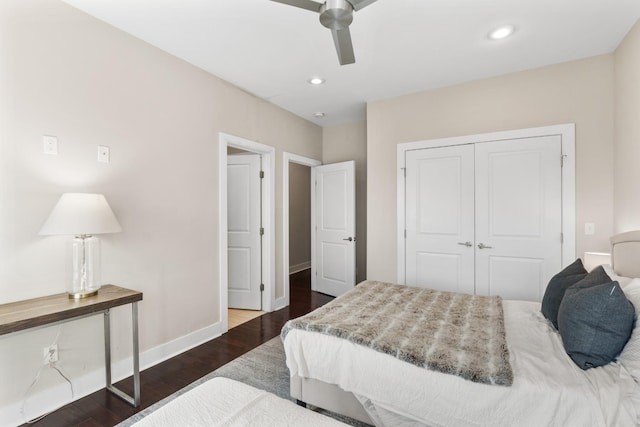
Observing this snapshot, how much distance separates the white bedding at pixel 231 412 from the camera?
99cm

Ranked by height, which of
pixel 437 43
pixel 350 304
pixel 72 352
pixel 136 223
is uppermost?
pixel 437 43

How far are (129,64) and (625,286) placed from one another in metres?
3.67

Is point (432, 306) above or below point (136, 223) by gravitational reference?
below

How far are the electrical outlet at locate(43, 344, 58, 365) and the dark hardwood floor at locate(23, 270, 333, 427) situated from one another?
1.11 ft

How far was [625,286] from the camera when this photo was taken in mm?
1662

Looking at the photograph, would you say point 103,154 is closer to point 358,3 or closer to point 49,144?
point 49,144

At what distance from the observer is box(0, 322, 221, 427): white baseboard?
1848mm

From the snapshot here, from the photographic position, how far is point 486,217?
3.23 metres

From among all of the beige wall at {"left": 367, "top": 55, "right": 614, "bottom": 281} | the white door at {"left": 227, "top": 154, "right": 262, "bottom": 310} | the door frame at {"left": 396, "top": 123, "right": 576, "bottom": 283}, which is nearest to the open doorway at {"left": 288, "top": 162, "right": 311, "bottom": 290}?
the white door at {"left": 227, "top": 154, "right": 262, "bottom": 310}

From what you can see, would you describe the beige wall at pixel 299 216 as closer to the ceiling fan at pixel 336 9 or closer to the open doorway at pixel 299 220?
the open doorway at pixel 299 220

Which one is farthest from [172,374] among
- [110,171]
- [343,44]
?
[343,44]

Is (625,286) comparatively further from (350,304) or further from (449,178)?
(449,178)

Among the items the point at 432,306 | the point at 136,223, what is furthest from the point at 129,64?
the point at 432,306

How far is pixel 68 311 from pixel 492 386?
2266mm
